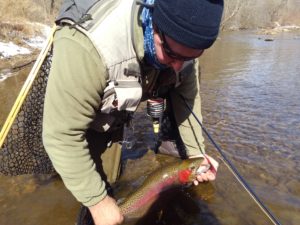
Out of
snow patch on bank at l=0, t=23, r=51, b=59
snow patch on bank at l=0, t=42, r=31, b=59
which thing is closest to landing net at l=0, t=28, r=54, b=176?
snow patch on bank at l=0, t=23, r=51, b=59

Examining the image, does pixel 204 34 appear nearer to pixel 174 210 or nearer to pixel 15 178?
pixel 174 210

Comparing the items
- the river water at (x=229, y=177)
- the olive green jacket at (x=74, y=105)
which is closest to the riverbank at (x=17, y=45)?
the river water at (x=229, y=177)

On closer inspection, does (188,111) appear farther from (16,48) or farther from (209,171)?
(16,48)

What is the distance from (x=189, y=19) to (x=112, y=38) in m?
0.52

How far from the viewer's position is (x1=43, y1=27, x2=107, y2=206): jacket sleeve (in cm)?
204

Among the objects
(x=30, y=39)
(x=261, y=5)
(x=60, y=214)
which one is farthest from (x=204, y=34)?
(x=261, y=5)

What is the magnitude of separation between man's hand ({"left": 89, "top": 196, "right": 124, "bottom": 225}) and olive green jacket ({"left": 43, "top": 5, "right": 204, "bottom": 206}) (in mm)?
50

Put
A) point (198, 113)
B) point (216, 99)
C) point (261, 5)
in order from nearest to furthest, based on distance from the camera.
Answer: point (198, 113), point (216, 99), point (261, 5)

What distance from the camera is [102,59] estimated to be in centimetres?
214

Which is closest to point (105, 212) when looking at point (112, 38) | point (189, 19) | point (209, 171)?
point (112, 38)

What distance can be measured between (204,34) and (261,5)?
51.0 metres

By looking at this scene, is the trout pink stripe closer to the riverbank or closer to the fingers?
the fingers

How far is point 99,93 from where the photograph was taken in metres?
2.25

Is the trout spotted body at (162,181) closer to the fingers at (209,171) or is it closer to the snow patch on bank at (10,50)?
the fingers at (209,171)
